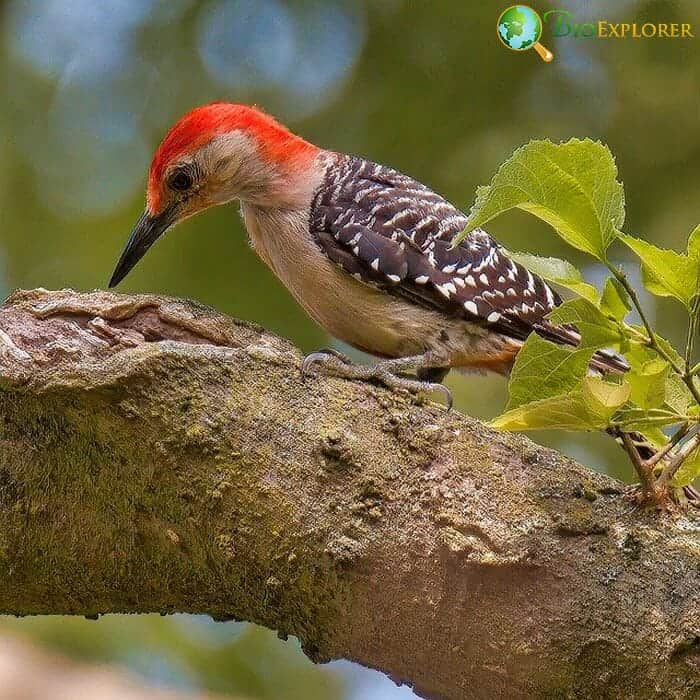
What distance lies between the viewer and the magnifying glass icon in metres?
3.07

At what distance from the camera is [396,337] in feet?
8.11

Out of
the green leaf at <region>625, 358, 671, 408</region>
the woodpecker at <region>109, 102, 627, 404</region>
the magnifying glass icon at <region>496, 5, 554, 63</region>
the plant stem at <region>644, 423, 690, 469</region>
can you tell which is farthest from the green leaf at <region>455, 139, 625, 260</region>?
the magnifying glass icon at <region>496, 5, 554, 63</region>

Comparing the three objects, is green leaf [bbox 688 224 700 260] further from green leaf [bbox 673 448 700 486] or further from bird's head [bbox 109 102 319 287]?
bird's head [bbox 109 102 319 287]

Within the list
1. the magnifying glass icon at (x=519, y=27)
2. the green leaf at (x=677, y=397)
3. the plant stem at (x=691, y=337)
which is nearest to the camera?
the plant stem at (x=691, y=337)

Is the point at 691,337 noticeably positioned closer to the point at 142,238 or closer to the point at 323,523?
the point at 323,523

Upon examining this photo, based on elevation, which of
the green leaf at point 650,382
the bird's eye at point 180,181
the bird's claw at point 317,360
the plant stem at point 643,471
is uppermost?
the green leaf at point 650,382

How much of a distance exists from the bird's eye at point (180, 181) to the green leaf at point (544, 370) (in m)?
1.41

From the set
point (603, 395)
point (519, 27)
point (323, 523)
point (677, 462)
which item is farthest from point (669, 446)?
point (519, 27)

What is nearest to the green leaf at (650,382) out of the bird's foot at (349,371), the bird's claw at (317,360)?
the bird's foot at (349,371)

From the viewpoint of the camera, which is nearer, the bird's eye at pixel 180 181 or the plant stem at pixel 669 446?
the plant stem at pixel 669 446

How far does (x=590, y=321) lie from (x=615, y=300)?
4 centimetres

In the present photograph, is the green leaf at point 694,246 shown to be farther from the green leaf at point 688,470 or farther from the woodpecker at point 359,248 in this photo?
the woodpecker at point 359,248

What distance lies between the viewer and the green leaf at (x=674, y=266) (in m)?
1.38

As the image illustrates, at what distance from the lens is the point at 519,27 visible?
307 cm
